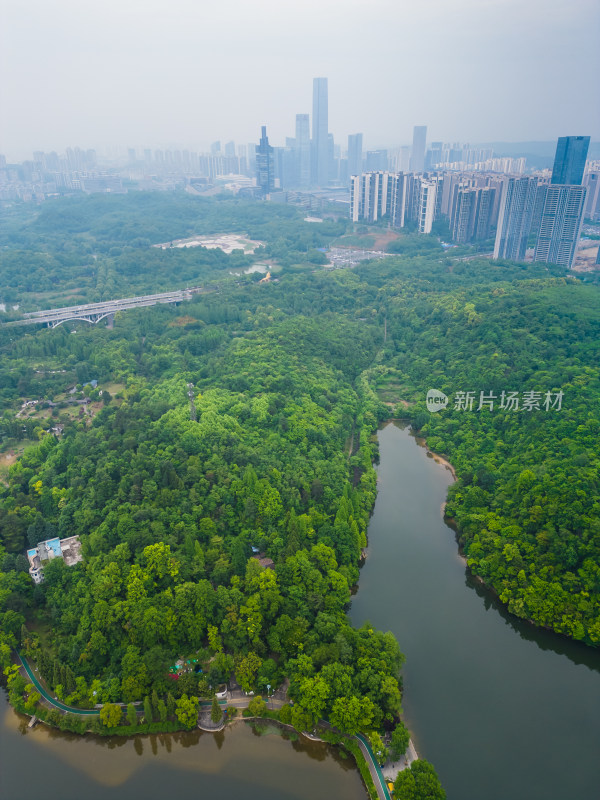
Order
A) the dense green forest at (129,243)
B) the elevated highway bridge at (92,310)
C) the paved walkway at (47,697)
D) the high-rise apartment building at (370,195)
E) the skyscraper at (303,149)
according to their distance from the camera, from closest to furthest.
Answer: the paved walkway at (47,697) → the elevated highway bridge at (92,310) → the dense green forest at (129,243) → the high-rise apartment building at (370,195) → the skyscraper at (303,149)

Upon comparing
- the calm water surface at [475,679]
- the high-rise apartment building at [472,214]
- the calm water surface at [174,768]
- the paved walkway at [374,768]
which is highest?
the high-rise apartment building at [472,214]

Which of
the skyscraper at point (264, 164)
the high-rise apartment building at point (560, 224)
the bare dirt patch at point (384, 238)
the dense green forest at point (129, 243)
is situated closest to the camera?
the high-rise apartment building at point (560, 224)

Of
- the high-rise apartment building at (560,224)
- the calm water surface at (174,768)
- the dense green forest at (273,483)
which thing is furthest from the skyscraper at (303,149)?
the calm water surface at (174,768)

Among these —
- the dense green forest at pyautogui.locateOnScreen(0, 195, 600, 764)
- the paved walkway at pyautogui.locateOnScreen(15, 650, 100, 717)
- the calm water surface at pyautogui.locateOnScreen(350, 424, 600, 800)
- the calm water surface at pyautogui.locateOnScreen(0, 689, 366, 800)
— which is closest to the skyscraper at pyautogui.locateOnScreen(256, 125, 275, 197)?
the dense green forest at pyautogui.locateOnScreen(0, 195, 600, 764)

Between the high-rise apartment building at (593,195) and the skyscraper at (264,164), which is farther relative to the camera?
the skyscraper at (264,164)

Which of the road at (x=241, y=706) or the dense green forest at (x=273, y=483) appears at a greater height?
the dense green forest at (x=273, y=483)

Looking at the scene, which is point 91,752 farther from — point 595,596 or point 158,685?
point 595,596

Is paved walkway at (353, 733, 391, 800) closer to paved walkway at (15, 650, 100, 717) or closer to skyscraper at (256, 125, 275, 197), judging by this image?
paved walkway at (15, 650, 100, 717)

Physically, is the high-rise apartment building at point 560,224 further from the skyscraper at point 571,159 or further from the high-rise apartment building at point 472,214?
the high-rise apartment building at point 472,214
